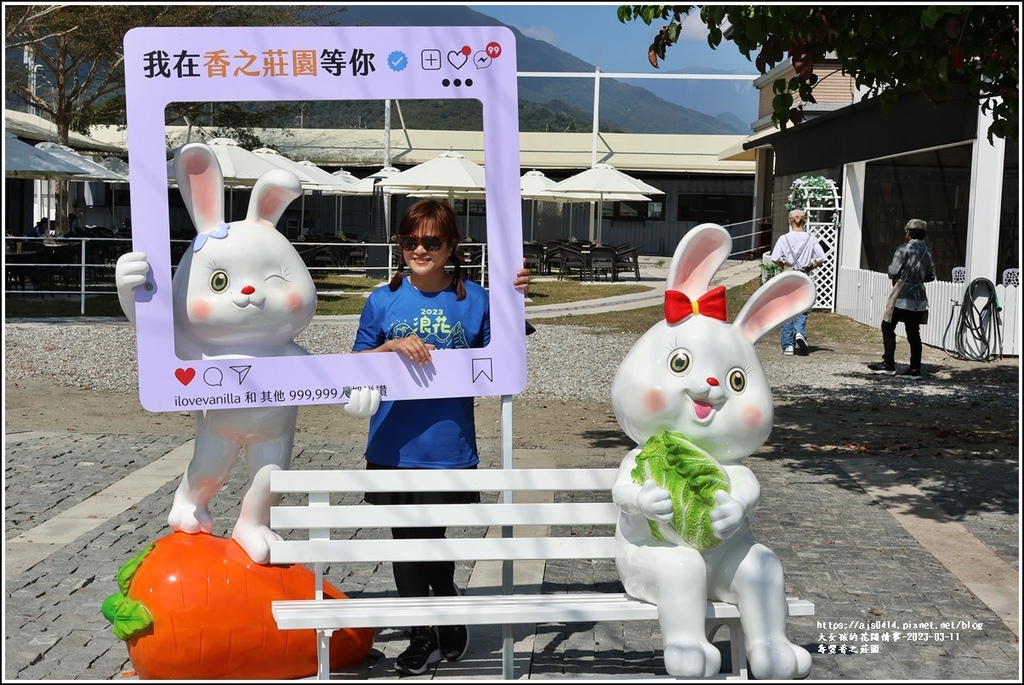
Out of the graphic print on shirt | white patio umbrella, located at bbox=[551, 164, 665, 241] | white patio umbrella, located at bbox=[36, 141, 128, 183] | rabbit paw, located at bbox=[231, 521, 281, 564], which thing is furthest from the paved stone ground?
white patio umbrella, located at bbox=[551, 164, 665, 241]

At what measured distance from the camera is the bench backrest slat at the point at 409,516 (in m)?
4.12

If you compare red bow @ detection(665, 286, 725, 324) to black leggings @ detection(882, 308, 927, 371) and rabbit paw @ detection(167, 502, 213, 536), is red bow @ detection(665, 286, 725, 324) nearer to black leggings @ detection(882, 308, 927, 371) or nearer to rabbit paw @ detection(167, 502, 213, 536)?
rabbit paw @ detection(167, 502, 213, 536)

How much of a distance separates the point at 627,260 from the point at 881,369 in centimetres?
1349

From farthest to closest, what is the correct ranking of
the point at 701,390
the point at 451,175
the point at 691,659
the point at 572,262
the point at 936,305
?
the point at 572,262, the point at 936,305, the point at 451,175, the point at 701,390, the point at 691,659

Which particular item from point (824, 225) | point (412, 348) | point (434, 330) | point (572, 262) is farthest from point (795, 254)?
point (572, 262)

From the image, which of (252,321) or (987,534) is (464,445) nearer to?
(252,321)

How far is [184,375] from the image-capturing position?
161 inches

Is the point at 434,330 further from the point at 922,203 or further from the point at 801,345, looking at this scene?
the point at 922,203

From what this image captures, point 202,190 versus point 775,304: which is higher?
point 202,190

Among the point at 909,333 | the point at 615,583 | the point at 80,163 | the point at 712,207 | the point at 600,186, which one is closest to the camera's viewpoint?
the point at 615,583

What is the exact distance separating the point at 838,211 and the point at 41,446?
15564mm

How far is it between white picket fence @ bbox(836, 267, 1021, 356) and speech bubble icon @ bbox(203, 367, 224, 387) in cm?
1165

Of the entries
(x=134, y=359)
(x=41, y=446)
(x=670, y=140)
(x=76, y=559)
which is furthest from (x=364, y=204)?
(x=670, y=140)

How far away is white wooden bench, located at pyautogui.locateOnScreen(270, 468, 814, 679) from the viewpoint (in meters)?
3.95
